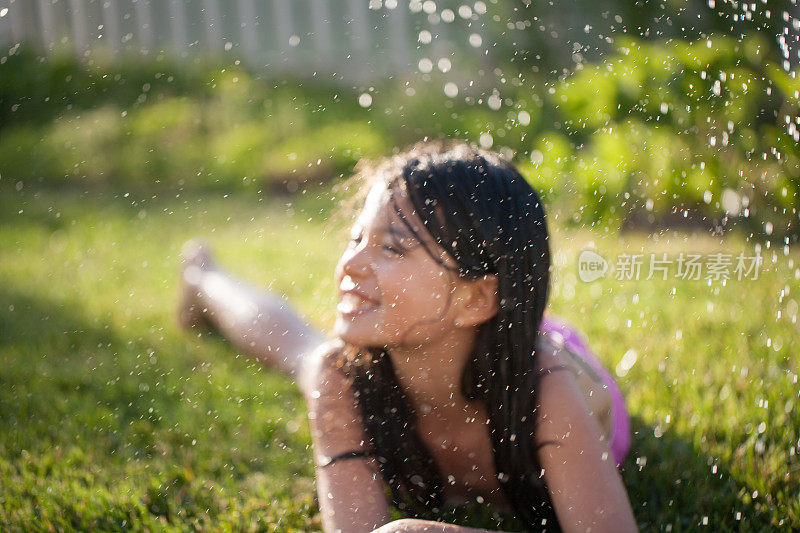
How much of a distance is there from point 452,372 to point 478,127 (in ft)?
12.2

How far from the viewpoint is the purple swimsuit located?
2.00 meters

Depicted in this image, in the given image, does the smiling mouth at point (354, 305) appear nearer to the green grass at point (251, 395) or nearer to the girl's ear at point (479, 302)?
the girl's ear at point (479, 302)

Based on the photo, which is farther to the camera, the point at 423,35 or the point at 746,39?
the point at 423,35

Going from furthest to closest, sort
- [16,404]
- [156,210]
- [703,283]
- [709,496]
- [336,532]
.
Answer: [156,210], [703,283], [16,404], [709,496], [336,532]

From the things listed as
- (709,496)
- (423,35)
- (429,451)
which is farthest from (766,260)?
(423,35)

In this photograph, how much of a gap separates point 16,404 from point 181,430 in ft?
1.90

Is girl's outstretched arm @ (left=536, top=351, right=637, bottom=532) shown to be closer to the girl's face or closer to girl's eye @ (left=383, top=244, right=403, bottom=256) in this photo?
the girl's face

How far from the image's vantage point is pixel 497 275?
5.21 feet

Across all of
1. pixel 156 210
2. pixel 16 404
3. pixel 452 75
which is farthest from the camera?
pixel 452 75

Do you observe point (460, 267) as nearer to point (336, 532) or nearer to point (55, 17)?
point (336, 532)

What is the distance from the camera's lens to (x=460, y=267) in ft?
5.13

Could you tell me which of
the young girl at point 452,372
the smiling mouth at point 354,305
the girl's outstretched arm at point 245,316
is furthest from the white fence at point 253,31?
the smiling mouth at point 354,305

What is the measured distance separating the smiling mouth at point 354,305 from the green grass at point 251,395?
53 centimetres

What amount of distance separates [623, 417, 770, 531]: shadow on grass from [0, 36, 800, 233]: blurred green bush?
2.73 ft
